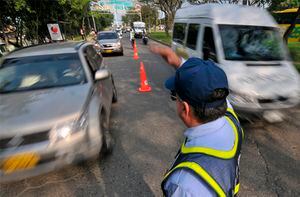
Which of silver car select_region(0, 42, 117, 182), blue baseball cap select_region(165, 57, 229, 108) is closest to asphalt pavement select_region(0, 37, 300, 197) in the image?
silver car select_region(0, 42, 117, 182)

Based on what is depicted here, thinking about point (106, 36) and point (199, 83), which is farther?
point (106, 36)

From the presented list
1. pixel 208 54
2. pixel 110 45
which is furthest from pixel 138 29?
pixel 208 54

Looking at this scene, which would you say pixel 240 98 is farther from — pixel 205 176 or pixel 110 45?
pixel 110 45

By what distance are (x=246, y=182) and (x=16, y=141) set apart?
284cm

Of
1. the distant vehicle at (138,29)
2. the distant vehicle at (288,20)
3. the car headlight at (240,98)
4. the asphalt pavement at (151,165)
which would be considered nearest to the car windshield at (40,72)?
the asphalt pavement at (151,165)

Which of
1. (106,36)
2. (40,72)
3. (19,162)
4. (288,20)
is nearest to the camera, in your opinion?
(19,162)

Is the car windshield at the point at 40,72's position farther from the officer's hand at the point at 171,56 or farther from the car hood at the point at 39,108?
the officer's hand at the point at 171,56

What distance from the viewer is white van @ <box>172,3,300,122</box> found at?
3379mm

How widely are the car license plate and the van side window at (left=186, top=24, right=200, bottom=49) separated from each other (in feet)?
14.5

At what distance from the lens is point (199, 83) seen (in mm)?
863

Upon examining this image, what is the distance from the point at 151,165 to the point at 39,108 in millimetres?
1713

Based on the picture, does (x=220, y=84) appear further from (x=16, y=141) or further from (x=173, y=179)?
(x=16, y=141)

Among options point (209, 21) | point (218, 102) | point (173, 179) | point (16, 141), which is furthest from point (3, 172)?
point (209, 21)

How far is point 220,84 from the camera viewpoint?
34.6 inches
